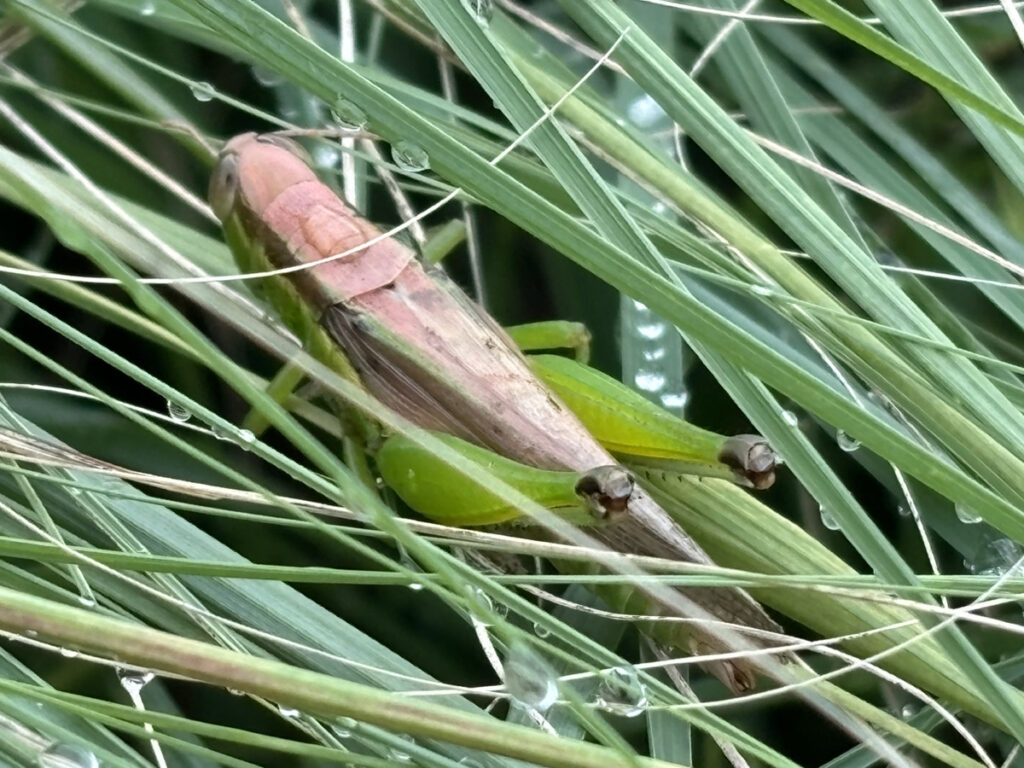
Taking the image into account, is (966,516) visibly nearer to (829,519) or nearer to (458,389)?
(829,519)

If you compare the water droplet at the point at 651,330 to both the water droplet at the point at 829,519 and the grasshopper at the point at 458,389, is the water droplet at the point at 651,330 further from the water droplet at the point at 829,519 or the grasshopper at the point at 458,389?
the water droplet at the point at 829,519

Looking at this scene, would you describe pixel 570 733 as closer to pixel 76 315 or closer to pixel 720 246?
pixel 720 246

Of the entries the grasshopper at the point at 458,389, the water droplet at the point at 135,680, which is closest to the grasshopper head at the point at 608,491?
the grasshopper at the point at 458,389

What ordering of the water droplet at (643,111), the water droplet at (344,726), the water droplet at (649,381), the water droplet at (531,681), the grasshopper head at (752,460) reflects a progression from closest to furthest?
the water droplet at (531,681)
the water droplet at (344,726)
the grasshopper head at (752,460)
the water droplet at (649,381)
the water droplet at (643,111)

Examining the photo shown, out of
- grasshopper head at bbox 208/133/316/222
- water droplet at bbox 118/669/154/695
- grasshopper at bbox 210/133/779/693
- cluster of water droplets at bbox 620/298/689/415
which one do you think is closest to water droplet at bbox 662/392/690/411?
cluster of water droplets at bbox 620/298/689/415

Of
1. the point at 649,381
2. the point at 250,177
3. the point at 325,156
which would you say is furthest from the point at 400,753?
the point at 325,156
